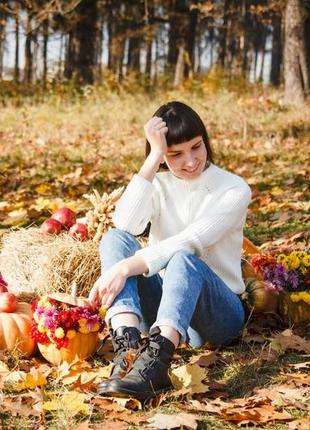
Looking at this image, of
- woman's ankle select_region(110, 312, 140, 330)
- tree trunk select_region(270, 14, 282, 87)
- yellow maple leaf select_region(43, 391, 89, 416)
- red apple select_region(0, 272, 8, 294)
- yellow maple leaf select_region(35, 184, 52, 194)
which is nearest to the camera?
yellow maple leaf select_region(43, 391, 89, 416)

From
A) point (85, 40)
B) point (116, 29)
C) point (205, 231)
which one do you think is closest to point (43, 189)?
point (205, 231)

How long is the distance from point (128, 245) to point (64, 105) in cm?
1023

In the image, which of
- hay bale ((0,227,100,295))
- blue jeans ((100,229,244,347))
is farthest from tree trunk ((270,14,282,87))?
blue jeans ((100,229,244,347))

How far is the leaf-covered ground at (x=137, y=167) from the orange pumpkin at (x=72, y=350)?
4 cm

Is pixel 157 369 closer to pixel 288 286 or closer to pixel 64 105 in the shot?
pixel 288 286

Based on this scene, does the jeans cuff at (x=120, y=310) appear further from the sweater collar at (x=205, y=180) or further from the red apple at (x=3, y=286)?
the red apple at (x=3, y=286)

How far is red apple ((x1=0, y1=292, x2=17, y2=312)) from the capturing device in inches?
120

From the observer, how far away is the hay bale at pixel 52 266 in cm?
345

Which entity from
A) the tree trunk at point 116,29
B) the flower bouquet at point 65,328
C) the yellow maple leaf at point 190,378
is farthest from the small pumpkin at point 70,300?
the tree trunk at point 116,29

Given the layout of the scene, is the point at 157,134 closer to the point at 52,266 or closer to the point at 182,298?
the point at 182,298

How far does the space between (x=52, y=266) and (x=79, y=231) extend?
0.36 meters

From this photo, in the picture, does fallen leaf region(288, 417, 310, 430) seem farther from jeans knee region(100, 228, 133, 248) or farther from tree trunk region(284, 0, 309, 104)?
tree trunk region(284, 0, 309, 104)

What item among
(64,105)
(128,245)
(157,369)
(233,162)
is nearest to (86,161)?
(233,162)

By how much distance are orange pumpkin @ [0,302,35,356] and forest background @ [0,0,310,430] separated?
77 millimetres
